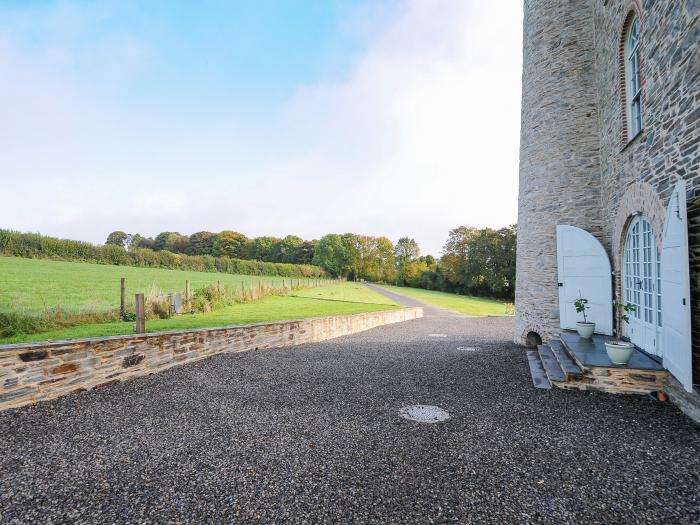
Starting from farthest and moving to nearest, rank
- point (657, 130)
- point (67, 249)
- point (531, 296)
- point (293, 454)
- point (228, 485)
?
point (67, 249)
point (531, 296)
point (657, 130)
point (293, 454)
point (228, 485)

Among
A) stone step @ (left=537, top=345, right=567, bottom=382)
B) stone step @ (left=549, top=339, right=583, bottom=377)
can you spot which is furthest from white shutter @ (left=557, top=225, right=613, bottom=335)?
stone step @ (left=537, top=345, right=567, bottom=382)

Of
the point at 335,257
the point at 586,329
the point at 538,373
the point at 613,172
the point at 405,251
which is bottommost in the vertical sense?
the point at 538,373

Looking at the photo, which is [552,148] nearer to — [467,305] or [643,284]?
[643,284]

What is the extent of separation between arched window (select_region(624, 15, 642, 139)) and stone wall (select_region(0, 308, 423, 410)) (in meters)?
8.69

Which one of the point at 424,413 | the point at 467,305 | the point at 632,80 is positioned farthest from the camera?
the point at 467,305

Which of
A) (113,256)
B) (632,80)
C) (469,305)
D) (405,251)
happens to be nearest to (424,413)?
(632,80)

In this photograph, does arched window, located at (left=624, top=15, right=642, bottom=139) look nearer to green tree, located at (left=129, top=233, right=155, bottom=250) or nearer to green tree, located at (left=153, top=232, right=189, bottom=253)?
green tree, located at (left=153, top=232, right=189, bottom=253)

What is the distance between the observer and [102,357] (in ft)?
16.4

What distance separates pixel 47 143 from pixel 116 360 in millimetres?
10395

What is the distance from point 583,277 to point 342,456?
720cm

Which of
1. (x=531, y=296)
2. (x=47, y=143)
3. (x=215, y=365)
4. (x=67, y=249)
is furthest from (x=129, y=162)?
(x=67, y=249)

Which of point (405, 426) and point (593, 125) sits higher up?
point (593, 125)

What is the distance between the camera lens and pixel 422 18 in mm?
10180

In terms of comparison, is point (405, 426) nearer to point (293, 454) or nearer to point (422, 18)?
point (293, 454)
